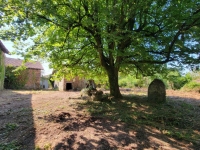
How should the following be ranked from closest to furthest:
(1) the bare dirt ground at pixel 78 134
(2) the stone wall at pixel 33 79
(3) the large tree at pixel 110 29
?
(1) the bare dirt ground at pixel 78 134 < (3) the large tree at pixel 110 29 < (2) the stone wall at pixel 33 79

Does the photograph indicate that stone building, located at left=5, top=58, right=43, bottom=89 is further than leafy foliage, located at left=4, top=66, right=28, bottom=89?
Yes

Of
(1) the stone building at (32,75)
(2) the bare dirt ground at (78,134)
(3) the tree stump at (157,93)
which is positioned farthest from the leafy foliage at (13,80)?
(3) the tree stump at (157,93)

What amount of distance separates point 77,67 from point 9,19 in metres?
4.31

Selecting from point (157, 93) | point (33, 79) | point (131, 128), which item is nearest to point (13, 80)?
point (33, 79)

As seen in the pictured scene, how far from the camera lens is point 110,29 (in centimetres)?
683

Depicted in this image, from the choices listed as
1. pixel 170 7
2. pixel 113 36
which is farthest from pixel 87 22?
pixel 170 7

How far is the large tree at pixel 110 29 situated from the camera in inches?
197

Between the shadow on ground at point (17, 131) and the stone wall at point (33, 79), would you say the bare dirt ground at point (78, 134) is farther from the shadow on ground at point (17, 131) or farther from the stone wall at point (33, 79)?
the stone wall at point (33, 79)

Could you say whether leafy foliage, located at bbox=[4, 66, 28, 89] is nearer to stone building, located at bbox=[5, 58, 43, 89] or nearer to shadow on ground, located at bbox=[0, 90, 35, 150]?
stone building, located at bbox=[5, 58, 43, 89]

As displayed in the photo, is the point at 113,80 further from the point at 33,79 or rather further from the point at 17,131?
the point at 33,79

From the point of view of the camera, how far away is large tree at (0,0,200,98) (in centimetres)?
500

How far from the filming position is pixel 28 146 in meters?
3.88

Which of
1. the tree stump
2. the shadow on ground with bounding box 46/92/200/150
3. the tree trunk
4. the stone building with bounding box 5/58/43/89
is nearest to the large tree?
the tree trunk

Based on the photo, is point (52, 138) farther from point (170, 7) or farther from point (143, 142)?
point (170, 7)
